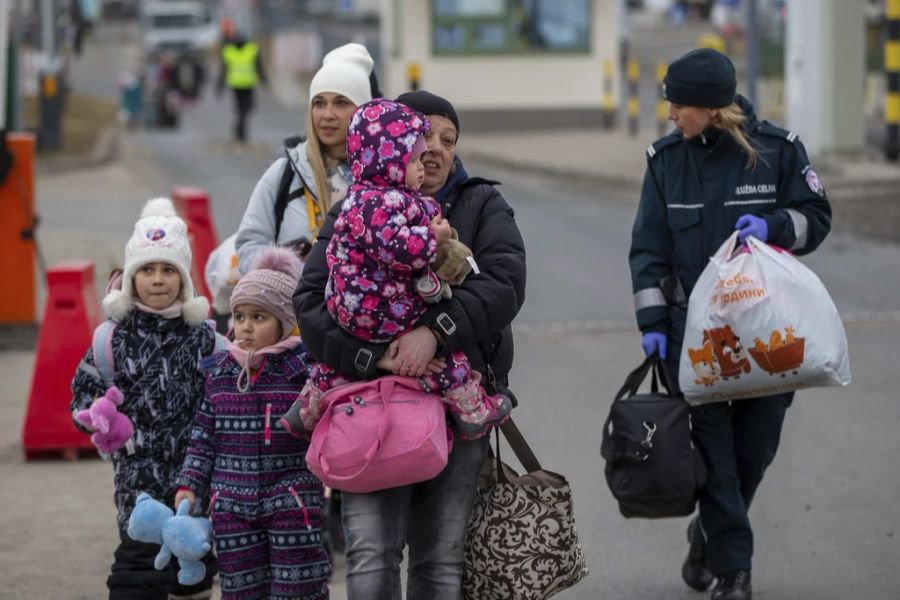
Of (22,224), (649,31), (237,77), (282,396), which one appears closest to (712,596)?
(282,396)

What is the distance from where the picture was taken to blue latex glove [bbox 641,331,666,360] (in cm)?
572

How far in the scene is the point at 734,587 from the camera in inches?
225

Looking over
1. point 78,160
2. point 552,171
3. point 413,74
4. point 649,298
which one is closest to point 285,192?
point 649,298

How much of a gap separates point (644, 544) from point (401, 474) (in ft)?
8.68

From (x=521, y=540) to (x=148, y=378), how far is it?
4.27 ft

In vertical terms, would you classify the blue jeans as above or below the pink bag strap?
below

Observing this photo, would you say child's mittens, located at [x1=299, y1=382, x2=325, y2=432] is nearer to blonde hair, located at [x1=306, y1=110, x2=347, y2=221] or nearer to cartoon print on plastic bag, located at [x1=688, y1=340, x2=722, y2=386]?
blonde hair, located at [x1=306, y1=110, x2=347, y2=221]

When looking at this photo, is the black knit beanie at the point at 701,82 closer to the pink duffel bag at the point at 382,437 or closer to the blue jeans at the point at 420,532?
the blue jeans at the point at 420,532

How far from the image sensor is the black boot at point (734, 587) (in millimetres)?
5695

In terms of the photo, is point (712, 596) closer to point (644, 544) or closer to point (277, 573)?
point (644, 544)

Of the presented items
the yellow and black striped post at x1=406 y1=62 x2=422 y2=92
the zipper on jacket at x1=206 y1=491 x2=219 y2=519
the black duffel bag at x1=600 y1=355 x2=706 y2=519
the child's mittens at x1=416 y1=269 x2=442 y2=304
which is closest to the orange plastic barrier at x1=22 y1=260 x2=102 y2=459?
the black duffel bag at x1=600 y1=355 x2=706 y2=519

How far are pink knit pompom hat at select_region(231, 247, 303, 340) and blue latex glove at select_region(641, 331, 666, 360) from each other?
1346 millimetres

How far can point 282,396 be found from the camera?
189 inches

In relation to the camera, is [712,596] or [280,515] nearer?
[280,515]
